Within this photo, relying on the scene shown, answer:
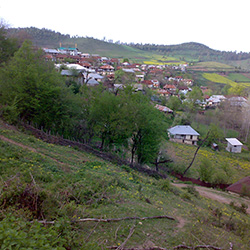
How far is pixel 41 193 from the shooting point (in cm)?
543

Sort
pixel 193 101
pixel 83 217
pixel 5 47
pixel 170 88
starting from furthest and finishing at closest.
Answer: pixel 170 88 → pixel 193 101 → pixel 5 47 → pixel 83 217

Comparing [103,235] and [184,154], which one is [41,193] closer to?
[103,235]

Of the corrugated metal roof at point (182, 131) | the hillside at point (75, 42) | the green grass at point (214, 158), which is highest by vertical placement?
the hillside at point (75, 42)

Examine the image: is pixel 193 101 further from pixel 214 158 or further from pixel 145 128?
pixel 145 128

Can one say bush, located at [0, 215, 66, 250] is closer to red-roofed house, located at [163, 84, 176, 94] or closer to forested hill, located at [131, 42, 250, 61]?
red-roofed house, located at [163, 84, 176, 94]

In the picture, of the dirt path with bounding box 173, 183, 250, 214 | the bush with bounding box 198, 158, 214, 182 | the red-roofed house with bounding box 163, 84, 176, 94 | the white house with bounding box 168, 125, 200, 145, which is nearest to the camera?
the dirt path with bounding box 173, 183, 250, 214

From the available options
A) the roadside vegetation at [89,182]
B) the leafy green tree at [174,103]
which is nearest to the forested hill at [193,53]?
the leafy green tree at [174,103]

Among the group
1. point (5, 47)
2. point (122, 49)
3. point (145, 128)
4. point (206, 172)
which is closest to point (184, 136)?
point (206, 172)

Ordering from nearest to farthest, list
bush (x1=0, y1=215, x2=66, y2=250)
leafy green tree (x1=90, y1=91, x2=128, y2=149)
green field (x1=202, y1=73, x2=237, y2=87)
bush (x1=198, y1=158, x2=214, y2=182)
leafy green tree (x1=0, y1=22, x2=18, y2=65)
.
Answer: bush (x1=0, y1=215, x2=66, y2=250) → leafy green tree (x1=90, y1=91, x2=128, y2=149) → bush (x1=198, y1=158, x2=214, y2=182) → leafy green tree (x1=0, y1=22, x2=18, y2=65) → green field (x1=202, y1=73, x2=237, y2=87)

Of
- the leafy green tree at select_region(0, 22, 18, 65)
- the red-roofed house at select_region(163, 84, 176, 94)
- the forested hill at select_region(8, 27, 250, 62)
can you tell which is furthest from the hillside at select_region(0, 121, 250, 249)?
the forested hill at select_region(8, 27, 250, 62)

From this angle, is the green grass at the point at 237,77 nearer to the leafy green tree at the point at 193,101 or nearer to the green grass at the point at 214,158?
the leafy green tree at the point at 193,101

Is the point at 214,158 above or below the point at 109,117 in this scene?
below

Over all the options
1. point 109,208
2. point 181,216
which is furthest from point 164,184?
point 109,208

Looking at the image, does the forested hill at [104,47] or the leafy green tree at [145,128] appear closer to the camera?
the leafy green tree at [145,128]
